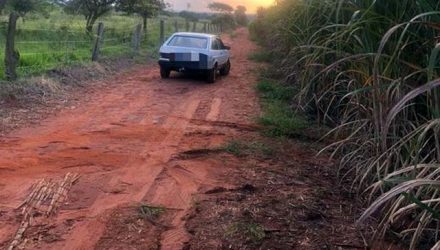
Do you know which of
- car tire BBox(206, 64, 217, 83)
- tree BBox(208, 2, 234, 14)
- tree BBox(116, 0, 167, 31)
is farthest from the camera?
tree BBox(208, 2, 234, 14)

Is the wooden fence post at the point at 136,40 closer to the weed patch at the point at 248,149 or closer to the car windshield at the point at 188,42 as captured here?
the car windshield at the point at 188,42

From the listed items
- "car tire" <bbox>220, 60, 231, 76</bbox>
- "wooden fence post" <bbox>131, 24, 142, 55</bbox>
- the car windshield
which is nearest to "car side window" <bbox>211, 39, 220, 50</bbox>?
the car windshield

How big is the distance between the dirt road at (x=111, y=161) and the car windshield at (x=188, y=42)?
3.13m

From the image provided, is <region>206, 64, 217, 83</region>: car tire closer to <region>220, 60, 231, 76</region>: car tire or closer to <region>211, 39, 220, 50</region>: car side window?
<region>211, 39, 220, 50</region>: car side window

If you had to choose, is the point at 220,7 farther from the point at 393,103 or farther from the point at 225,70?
the point at 393,103

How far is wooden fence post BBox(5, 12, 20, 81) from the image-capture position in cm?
1046

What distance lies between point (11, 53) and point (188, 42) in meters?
5.54

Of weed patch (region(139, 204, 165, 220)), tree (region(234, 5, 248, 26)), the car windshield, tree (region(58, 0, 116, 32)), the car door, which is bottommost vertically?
tree (region(234, 5, 248, 26))

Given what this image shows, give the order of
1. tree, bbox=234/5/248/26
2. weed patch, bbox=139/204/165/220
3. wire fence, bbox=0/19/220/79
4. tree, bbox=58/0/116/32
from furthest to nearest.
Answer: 1. tree, bbox=234/5/248/26
2. tree, bbox=58/0/116/32
3. wire fence, bbox=0/19/220/79
4. weed patch, bbox=139/204/165/220

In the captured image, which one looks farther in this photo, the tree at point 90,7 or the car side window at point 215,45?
the tree at point 90,7

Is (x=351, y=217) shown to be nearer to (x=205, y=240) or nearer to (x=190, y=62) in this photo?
(x=205, y=240)

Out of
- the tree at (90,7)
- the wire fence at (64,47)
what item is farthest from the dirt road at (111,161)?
the tree at (90,7)

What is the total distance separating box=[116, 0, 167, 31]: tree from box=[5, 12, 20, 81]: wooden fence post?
17.8 m

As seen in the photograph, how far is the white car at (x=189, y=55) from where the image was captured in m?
14.6
